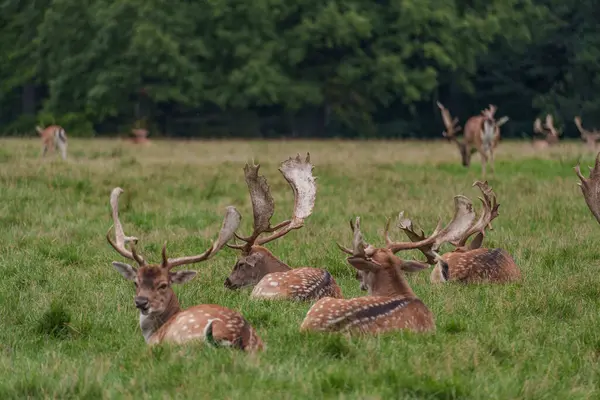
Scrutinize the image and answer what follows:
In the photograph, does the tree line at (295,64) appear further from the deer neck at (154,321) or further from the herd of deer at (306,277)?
the deer neck at (154,321)

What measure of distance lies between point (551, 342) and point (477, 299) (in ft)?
5.50

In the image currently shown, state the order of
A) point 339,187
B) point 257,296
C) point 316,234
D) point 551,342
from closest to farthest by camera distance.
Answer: point 551,342, point 257,296, point 316,234, point 339,187

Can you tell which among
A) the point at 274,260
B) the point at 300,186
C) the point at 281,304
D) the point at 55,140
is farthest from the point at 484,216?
the point at 55,140

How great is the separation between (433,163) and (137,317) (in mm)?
17622

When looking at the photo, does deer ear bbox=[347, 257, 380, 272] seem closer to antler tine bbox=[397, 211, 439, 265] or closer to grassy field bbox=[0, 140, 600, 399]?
grassy field bbox=[0, 140, 600, 399]

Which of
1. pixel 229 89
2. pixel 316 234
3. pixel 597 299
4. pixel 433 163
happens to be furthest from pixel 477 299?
pixel 229 89

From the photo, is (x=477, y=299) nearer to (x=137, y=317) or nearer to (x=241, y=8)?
(x=137, y=317)

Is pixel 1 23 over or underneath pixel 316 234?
over

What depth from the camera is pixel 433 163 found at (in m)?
25.2

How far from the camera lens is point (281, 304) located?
8.62m

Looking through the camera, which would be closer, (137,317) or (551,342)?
(551,342)

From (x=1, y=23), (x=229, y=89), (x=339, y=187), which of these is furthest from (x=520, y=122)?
(x=339, y=187)

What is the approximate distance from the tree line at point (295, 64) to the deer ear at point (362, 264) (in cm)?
3480

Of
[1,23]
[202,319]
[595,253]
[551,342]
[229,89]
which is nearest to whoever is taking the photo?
[202,319]
